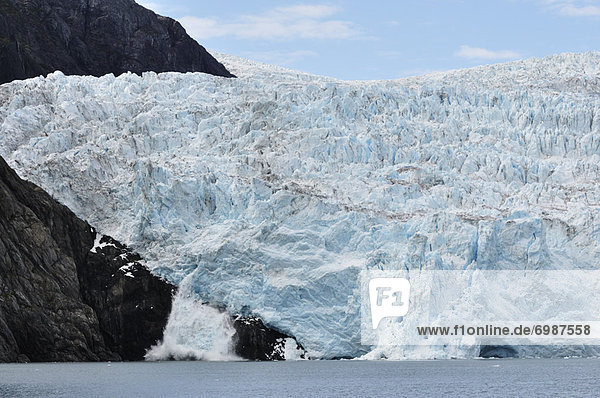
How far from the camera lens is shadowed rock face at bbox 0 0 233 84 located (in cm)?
6631

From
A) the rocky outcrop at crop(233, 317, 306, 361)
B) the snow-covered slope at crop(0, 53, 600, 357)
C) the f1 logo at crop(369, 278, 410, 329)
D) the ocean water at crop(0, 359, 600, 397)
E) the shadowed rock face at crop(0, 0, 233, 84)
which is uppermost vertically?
the shadowed rock face at crop(0, 0, 233, 84)

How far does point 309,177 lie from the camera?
1714 inches

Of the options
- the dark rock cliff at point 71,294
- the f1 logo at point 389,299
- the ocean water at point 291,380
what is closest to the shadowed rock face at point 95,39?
the dark rock cliff at point 71,294

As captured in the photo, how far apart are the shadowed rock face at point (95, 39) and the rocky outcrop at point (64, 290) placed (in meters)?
25.1

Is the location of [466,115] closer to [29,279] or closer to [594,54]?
[594,54]

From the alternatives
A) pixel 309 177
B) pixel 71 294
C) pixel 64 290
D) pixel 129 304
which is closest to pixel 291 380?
pixel 129 304

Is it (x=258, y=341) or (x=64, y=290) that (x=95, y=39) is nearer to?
(x=64, y=290)

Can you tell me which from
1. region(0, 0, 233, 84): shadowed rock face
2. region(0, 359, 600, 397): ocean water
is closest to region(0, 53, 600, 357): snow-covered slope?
region(0, 359, 600, 397): ocean water

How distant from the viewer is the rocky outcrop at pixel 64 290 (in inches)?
1507

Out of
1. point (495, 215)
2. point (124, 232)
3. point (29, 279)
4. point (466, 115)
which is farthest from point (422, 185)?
point (29, 279)

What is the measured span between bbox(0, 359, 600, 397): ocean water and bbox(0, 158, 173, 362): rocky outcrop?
0.88 m

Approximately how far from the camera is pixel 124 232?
41625 mm

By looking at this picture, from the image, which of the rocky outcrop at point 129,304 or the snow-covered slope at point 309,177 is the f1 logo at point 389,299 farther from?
the rocky outcrop at point 129,304

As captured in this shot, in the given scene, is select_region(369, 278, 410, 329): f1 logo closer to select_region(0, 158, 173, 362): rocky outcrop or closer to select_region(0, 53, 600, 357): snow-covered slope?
select_region(0, 53, 600, 357): snow-covered slope
